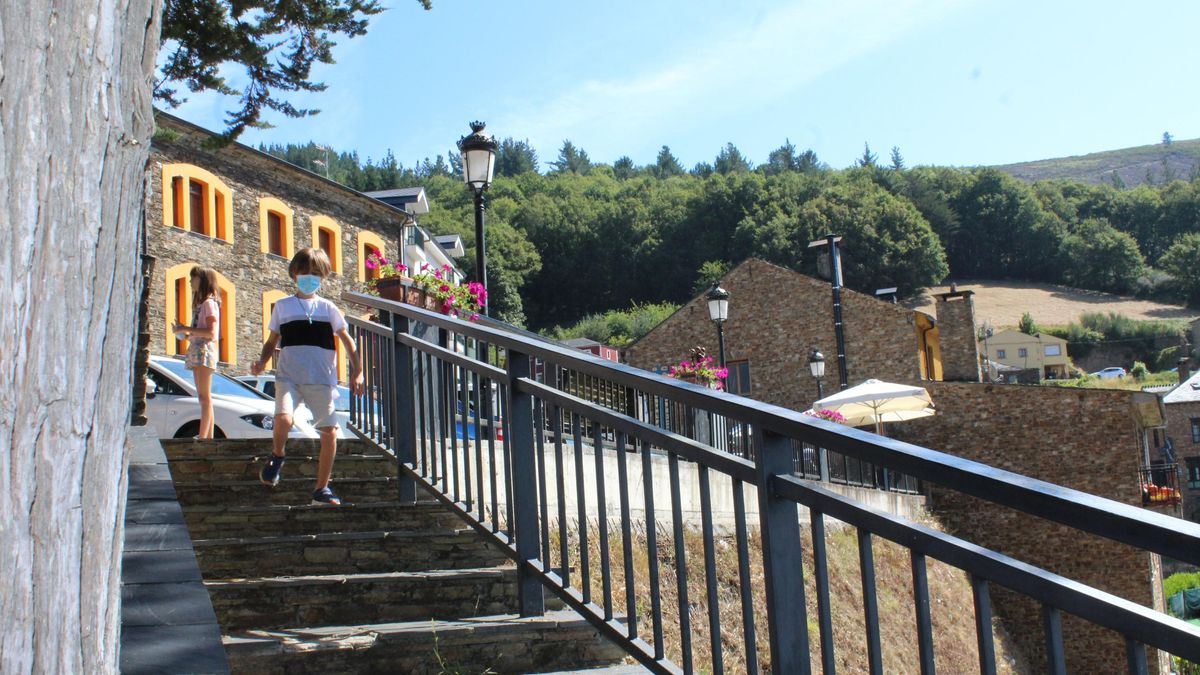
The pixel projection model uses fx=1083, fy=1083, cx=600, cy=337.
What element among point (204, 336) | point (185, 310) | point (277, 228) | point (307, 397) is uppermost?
point (277, 228)

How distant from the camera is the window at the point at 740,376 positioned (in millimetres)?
38375

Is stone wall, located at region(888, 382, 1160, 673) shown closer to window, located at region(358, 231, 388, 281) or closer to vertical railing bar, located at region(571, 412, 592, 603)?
window, located at region(358, 231, 388, 281)

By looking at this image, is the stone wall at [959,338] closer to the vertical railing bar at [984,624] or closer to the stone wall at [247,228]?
the stone wall at [247,228]

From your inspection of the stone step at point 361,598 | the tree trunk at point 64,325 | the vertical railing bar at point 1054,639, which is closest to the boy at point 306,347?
the stone step at point 361,598

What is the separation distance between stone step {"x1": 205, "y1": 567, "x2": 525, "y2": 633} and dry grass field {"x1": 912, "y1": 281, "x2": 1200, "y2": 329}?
98776 millimetres

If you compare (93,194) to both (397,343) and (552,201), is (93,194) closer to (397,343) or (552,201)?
(397,343)

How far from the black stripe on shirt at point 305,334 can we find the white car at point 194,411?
16.8 ft

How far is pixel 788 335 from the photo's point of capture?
37625 millimetres

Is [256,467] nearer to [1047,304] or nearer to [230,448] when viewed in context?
[230,448]

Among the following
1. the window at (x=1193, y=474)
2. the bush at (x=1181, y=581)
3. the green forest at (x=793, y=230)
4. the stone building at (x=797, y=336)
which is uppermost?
the green forest at (x=793, y=230)

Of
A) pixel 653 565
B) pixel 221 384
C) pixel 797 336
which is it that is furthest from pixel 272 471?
pixel 797 336

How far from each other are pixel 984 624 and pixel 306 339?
4.50 m

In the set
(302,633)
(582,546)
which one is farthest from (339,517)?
(582,546)

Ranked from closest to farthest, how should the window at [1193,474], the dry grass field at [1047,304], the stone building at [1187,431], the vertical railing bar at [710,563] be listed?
1. the vertical railing bar at [710,563]
2. the window at [1193,474]
3. the stone building at [1187,431]
4. the dry grass field at [1047,304]
